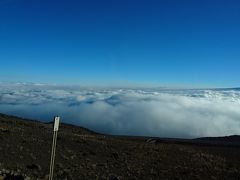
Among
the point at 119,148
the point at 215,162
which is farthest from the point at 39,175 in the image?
the point at 215,162

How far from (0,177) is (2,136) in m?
11.8

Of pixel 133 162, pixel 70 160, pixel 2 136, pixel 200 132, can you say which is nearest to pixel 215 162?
pixel 133 162

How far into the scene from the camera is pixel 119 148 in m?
29.5

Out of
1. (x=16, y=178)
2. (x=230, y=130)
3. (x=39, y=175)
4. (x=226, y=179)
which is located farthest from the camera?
(x=230, y=130)

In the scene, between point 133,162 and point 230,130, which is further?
point 230,130

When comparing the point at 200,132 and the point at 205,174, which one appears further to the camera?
the point at 200,132

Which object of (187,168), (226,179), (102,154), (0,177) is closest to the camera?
(0,177)

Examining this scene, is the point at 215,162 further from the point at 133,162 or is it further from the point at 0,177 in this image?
the point at 0,177

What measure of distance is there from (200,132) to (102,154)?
17244 cm

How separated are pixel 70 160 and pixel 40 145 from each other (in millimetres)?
3519

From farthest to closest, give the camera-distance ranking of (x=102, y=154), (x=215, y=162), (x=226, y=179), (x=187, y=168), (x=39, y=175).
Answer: (x=215, y=162) → (x=102, y=154) → (x=187, y=168) → (x=226, y=179) → (x=39, y=175)

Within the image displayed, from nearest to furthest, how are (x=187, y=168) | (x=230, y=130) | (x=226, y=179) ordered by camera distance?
(x=226, y=179) → (x=187, y=168) → (x=230, y=130)

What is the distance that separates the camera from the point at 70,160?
2248cm

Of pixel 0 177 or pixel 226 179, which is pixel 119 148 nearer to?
pixel 226 179
